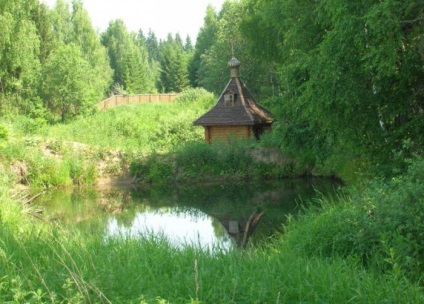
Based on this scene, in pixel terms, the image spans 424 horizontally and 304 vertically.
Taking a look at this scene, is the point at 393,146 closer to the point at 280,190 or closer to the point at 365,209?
the point at 365,209

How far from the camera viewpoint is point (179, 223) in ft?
49.5

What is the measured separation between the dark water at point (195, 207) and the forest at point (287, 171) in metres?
1.23

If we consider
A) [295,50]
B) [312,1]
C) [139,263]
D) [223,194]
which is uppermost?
[312,1]

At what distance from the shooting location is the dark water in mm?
14156

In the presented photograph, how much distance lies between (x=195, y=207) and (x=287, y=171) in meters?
6.53

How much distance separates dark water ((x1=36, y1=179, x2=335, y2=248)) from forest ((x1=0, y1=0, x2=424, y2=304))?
1231 mm

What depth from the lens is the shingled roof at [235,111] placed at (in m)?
25.7

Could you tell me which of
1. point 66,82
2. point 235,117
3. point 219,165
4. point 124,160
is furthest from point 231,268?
point 66,82

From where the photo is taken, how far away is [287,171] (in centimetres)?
2362

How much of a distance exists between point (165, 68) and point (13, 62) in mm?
37078

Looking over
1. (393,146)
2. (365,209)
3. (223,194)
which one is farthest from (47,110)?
(365,209)

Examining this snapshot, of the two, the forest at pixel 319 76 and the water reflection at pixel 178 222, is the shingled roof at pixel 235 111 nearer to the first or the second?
the forest at pixel 319 76

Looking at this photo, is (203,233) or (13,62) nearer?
(203,233)

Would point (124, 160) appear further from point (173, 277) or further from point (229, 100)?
point (173, 277)
